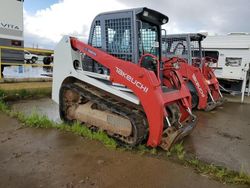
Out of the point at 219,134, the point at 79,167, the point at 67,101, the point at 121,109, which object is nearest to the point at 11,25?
the point at 67,101

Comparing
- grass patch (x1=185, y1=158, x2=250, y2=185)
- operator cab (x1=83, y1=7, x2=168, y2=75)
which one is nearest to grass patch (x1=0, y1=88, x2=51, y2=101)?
operator cab (x1=83, y1=7, x2=168, y2=75)

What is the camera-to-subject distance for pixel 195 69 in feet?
24.1

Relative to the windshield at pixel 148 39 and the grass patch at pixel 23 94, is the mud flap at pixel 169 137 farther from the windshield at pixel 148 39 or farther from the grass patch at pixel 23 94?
the grass patch at pixel 23 94

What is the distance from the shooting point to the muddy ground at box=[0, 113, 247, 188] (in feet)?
9.25

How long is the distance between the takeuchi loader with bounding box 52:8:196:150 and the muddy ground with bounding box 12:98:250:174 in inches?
17.1

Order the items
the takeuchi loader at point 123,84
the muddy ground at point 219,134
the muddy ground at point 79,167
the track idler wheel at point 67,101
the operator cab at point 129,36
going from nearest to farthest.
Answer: the muddy ground at point 79,167 → the takeuchi loader at point 123,84 → the muddy ground at point 219,134 → the operator cab at point 129,36 → the track idler wheel at point 67,101

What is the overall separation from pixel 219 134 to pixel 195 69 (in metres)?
2.65

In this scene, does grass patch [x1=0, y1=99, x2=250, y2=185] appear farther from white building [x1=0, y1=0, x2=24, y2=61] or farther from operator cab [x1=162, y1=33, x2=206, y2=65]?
operator cab [x1=162, y1=33, x2=206, y2=65]

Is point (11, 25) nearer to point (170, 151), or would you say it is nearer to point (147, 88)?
point (147, 88)

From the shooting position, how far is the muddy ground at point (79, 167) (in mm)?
2820

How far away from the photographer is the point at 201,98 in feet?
24.1

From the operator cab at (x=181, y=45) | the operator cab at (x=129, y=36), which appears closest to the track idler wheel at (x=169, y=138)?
the operator cab at (x=129, y=36)

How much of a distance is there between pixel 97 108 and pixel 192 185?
2048 millimetres

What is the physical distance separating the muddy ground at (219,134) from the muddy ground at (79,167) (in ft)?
2.85
